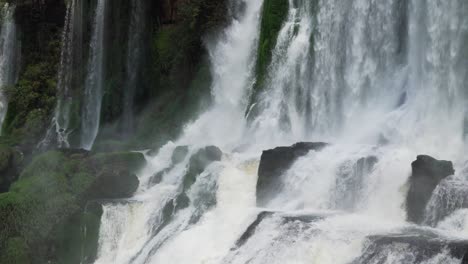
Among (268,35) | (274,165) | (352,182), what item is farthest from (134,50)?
(352,182)

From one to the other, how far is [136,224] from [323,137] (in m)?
7.90

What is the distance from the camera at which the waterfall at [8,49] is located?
39.5m

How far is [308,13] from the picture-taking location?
25781 mm

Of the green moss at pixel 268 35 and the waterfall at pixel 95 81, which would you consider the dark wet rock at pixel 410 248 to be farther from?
→ the waterfall at pixel 95 81

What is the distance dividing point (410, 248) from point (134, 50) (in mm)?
24203

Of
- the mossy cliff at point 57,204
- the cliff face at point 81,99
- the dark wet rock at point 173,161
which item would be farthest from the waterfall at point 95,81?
the dark wet rock at point 173,161

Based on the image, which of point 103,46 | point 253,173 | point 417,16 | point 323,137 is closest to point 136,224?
point 253,173

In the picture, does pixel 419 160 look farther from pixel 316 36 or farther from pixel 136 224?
pixel 316 36

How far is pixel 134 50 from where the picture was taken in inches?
1336

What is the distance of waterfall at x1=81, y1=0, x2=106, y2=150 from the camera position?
116 ft

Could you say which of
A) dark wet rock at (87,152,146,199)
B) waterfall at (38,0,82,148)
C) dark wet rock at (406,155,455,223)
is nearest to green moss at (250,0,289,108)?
dark wet rock at (87,152,146,199)

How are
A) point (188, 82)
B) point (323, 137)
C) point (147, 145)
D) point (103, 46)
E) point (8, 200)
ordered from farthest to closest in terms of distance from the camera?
1. point (103, 46)
2. point (188, 82)
3. point (147, 145)
4. point (323, 137)
5. point (8, 200)

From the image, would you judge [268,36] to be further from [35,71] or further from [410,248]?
[35,71]

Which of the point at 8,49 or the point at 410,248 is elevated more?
the point at 8,49
